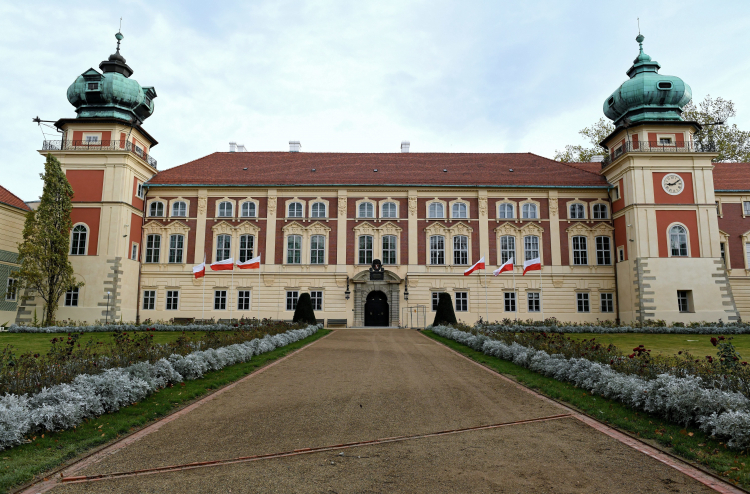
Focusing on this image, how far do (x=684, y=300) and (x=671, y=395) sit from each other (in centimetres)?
3013

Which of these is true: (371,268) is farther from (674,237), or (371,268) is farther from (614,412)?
(614,412)

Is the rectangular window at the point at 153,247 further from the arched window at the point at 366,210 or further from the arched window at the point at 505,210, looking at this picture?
the arched window at the point at 505,210

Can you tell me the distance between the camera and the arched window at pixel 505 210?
37.6 meters

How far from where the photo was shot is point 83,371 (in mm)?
9500

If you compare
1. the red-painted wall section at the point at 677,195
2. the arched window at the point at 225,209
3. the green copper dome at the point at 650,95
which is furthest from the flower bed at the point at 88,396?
the green copper dome at the point at 650,95

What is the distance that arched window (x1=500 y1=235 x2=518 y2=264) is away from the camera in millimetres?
37125

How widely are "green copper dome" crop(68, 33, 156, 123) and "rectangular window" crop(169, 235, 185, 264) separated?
8.67 metres

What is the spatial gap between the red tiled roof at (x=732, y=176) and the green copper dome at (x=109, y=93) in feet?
140

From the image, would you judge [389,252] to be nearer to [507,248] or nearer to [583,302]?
[507,248]

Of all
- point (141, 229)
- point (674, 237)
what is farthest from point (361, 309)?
point (674, 237)

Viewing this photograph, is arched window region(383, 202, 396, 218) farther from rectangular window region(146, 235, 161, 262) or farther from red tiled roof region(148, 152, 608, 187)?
rectangular window region(146, 235, 161, 262)

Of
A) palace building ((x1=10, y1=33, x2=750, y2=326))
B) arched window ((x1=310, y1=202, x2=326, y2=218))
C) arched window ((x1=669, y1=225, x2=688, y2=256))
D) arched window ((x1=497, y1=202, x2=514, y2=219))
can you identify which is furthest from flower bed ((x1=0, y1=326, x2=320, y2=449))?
arched window ((x1=669, y1=225, x2=688, y2=256))

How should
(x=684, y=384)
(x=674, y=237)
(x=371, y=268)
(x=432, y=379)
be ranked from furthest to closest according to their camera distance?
(x=371, y=268) → (x=674, y=237) → (x=432, y=379) → (x=684, y=384)

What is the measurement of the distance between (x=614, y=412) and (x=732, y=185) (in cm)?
3808
